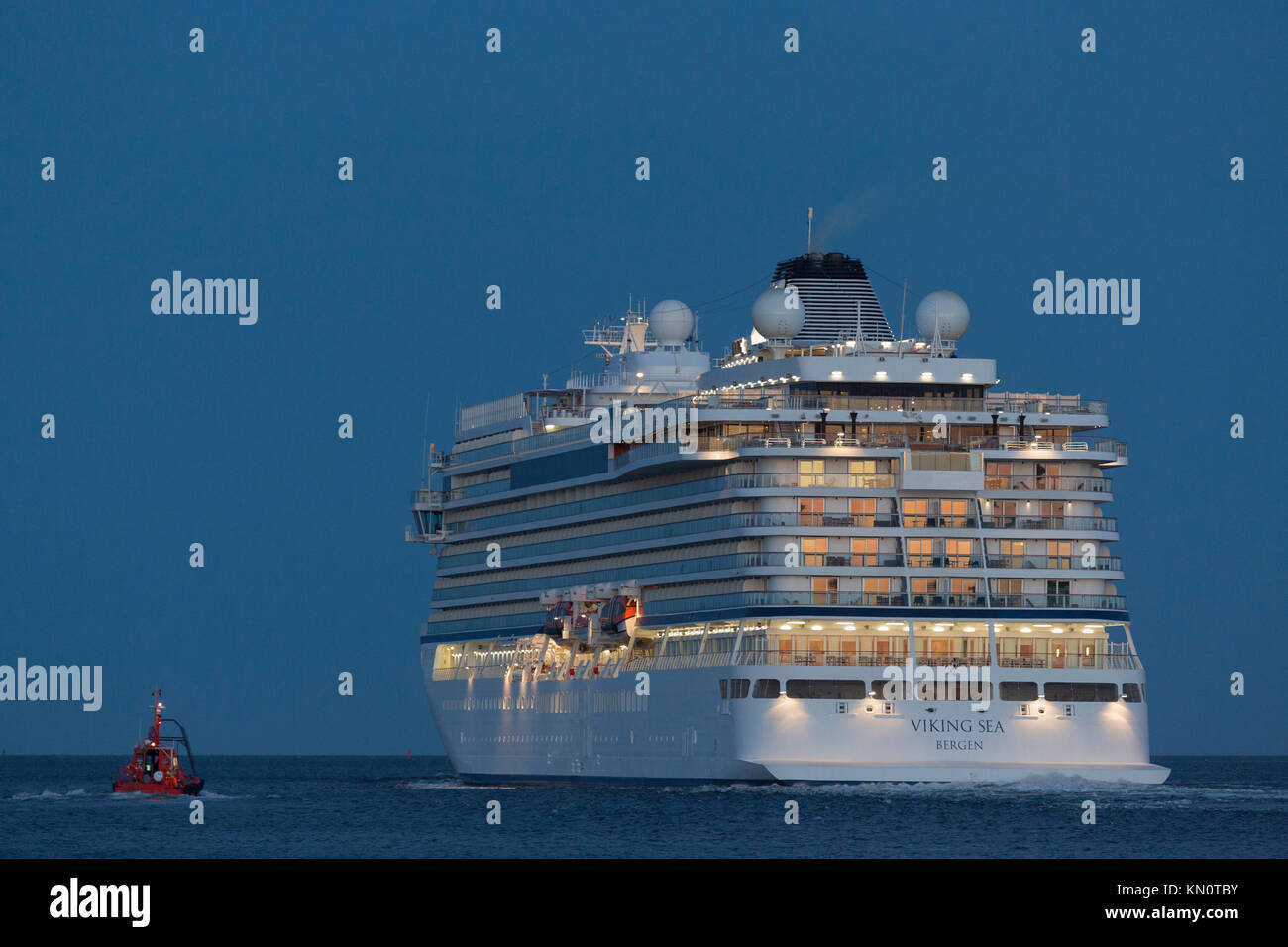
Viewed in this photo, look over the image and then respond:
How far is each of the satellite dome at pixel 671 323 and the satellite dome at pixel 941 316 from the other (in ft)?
57.4

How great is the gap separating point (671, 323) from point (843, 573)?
81.4ft

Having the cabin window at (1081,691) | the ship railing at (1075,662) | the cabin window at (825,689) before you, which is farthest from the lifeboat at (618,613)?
the cabin window at (1081,691)

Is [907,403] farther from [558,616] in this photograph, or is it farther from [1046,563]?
[558,616]

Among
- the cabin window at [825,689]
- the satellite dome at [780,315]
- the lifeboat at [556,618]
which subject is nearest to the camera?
the cabin window at [825,689]

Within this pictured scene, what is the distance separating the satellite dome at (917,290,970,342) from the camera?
79875 millimetres

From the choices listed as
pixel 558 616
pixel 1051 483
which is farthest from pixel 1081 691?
pixel 558 616

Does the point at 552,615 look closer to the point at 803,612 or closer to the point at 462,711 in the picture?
the point at 462,711

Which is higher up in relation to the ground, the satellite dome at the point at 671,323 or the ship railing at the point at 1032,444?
the satellite dome at the point at 671,323

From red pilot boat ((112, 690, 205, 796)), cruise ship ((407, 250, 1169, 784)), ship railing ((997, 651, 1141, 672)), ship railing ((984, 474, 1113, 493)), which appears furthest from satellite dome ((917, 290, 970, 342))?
red pilot boat ((112, 690, 205, 796))

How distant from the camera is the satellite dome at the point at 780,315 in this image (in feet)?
269

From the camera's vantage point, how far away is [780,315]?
269ft

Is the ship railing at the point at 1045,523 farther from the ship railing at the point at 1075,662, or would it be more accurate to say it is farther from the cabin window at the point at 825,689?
the cabin window at the point at 825,689

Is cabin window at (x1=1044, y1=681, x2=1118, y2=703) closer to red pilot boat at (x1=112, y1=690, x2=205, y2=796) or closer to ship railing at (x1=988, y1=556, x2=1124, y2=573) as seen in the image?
ship railing at (x1=988, y1=556, x2=1124, y2=573)
